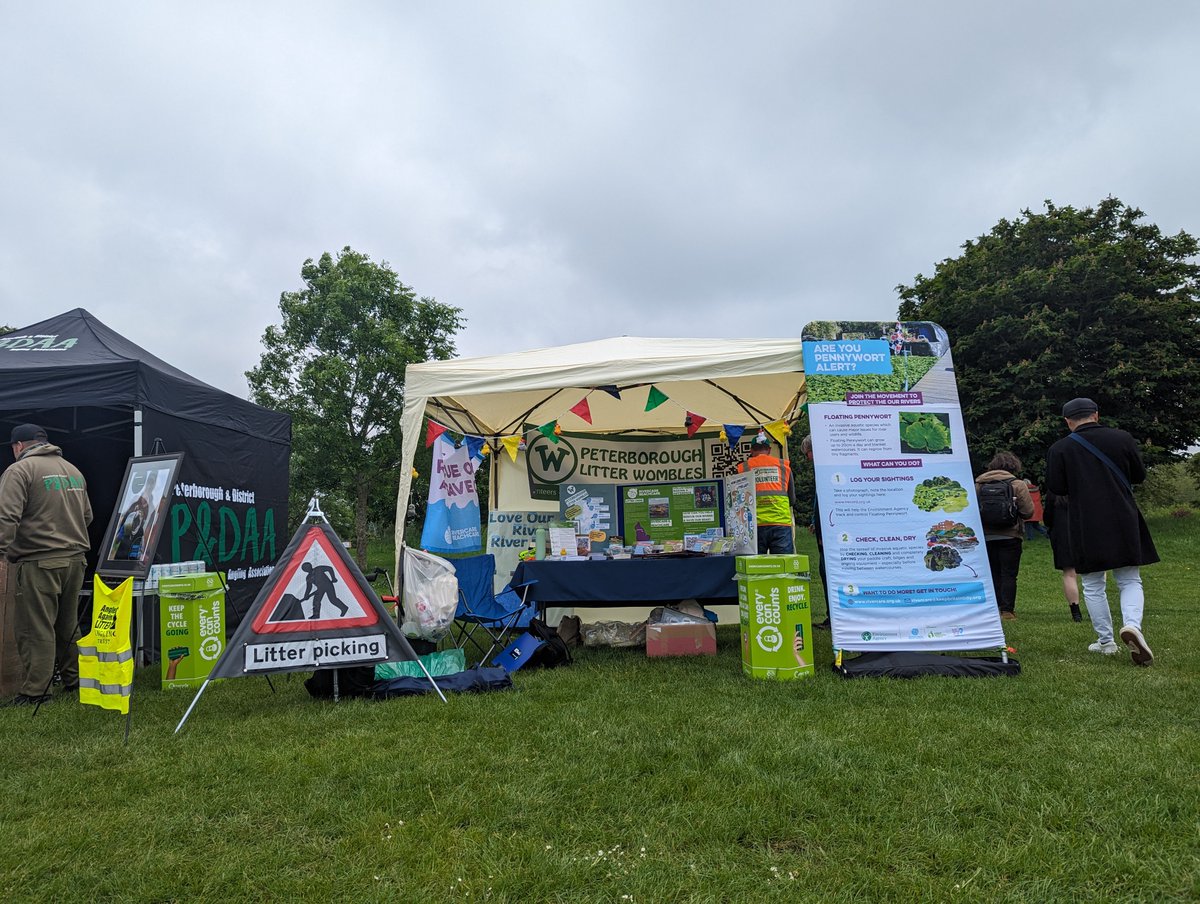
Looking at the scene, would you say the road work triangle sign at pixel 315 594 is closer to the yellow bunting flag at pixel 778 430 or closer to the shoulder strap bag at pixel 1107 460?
the yellow bunting flag at pixel 778 430

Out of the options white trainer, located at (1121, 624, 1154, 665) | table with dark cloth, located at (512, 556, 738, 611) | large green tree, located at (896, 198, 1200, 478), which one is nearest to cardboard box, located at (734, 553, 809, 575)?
table with dark cloth, located at (512, 556, 738, 611)

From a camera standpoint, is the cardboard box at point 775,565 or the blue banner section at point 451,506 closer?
the cardboard box at point 775,565

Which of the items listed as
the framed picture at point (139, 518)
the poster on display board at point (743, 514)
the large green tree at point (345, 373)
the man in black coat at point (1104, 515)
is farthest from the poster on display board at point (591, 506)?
the large green tree at point (345, 373)

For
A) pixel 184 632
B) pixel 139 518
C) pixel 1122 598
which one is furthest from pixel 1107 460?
pixel 139 518

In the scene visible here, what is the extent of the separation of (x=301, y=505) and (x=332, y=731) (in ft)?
49.6

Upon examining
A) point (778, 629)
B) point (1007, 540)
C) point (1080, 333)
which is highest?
point (1080, 333)

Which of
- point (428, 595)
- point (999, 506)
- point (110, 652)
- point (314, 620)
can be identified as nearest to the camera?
point (110, 652)

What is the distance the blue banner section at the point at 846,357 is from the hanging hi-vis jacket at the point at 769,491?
139 cm

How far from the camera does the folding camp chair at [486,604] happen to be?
5.02 m

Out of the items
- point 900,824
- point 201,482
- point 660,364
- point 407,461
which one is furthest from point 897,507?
point 201,482

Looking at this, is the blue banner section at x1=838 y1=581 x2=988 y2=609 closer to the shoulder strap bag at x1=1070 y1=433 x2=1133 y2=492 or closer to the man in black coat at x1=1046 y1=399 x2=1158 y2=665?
the man in black coat at x1=1046 y1=399 x2=1158 y2=665

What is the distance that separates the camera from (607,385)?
16.1ft

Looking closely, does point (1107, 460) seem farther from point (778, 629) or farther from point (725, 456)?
point (725, 456)

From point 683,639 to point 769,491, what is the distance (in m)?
1.47
